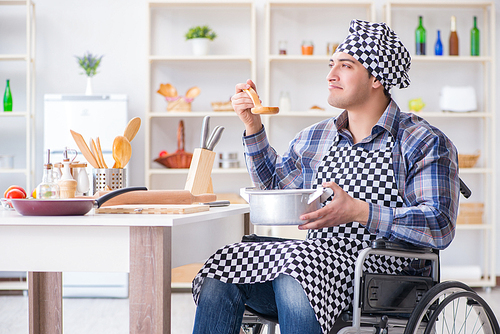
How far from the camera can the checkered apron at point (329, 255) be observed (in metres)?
1.19

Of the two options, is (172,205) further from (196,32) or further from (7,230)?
(196,32)

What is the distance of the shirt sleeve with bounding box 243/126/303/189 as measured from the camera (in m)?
1.65

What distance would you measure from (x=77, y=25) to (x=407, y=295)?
140 inches

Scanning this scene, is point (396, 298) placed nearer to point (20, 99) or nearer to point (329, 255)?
point (329, 255)

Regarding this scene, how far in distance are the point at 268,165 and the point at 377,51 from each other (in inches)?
19.9

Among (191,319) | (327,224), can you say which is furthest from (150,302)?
(191,319)

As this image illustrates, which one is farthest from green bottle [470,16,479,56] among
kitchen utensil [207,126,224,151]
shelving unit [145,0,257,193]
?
kitchen utensil [207,126,224,151]

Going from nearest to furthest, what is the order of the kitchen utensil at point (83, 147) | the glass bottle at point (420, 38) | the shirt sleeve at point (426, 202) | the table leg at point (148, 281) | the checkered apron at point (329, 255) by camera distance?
the table leg at point (148, 281) < the checkered apron at point (329, 255) < the shirt sleeve at point (426, 202) < the kitchen utensil at point (83, 147) < the glass bottle at point (420, 38)

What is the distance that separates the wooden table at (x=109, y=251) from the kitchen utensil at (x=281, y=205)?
0.18 metres

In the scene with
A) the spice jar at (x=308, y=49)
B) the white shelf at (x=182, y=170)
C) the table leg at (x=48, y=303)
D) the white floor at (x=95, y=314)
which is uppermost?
the spice jar at (x=308, y=49)

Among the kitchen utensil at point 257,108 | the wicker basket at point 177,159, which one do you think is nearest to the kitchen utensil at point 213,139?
the kitchen utensil at point 257,108

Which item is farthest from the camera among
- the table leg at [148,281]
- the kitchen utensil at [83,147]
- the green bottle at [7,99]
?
the green bottle at [7,99]

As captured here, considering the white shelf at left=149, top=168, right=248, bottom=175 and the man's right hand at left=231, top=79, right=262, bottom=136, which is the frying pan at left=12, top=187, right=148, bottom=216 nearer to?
the man's right hand at left=231, top=79, right=262, bottom=136

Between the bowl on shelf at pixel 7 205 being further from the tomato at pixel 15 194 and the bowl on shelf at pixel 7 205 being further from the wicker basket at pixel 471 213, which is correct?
the wicker basket at pixel 471 213
